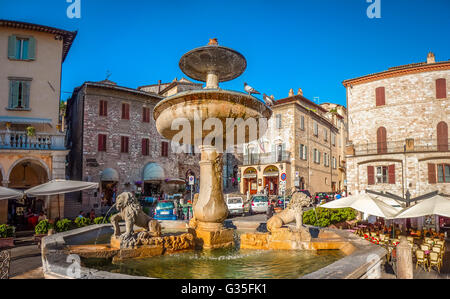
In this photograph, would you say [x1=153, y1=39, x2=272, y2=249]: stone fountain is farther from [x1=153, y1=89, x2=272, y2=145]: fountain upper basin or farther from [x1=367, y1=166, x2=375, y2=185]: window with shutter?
[x1=367, y1=166, x2=375, y2=185]: window with shutter

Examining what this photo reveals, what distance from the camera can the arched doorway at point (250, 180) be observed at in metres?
35.0

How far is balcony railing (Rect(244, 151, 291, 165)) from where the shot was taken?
33.0 metres

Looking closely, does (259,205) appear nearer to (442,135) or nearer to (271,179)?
(271,179)

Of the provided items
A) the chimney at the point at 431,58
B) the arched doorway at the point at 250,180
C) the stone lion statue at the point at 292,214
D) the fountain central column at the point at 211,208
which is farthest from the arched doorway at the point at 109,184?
the chimney at the point at 431,58

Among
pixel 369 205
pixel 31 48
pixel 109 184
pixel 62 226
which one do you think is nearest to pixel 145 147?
pixel 109 184

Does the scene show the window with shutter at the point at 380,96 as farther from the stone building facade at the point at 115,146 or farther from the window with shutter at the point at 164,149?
the window with shutter at the point at 164,149

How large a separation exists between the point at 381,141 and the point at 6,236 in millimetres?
27369

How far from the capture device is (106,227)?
899cm

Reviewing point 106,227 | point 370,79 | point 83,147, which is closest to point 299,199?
point 106,227

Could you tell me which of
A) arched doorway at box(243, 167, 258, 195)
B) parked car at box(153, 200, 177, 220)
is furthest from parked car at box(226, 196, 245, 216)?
arched doorway at box(243, 167, 258, 195)

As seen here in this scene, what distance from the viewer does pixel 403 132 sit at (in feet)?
87.5

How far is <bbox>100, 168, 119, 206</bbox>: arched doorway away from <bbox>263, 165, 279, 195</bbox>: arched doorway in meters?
15.4

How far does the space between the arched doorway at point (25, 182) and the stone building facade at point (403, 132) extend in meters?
24.3

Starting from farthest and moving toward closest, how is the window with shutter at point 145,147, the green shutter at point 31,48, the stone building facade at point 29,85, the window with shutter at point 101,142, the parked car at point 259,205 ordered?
the window with shutter at point 145,147 < the window with shutter at point 101,142 < the parked car at point 259,205 < the green shutter at point 31,48 < the stone building facade at point 29,85
